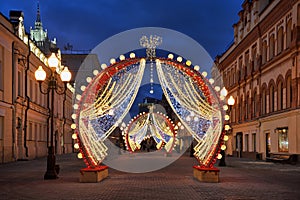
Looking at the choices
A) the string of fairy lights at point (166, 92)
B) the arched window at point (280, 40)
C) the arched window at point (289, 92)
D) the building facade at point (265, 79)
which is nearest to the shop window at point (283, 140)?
the building facade at point (265, 79)

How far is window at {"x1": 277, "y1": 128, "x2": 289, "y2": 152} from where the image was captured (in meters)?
32.0

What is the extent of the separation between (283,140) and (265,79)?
665 centimetres

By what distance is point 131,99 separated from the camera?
2100 cm

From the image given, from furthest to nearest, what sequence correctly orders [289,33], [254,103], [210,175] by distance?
[254,103] → [289,33] → [210,175]

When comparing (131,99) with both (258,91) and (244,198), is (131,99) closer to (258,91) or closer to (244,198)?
(244,198)

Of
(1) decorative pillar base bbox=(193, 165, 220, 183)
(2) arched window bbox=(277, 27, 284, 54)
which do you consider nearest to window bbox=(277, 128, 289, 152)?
(2) arched window bbox=(277, 27, 284, 54)

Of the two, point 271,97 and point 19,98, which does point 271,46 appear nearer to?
point 271,97

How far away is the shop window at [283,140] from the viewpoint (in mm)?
31987

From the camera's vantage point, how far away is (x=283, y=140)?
32750mm

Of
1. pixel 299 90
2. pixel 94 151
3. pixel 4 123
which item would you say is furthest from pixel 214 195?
pixel 4 123

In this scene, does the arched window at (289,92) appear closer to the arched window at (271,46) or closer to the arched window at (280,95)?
the arched window at (280,95)

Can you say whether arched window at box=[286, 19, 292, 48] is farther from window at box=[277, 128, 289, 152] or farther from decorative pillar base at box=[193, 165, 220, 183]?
decorative pillar base at box=[193, 165, 220, 183]

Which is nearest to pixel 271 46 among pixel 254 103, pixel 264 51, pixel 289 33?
pixel 264 51

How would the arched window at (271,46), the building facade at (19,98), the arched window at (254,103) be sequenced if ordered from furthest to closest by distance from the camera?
the arched window at (254,103) < the arched window at (271,46) < the building facade at (19,98)
